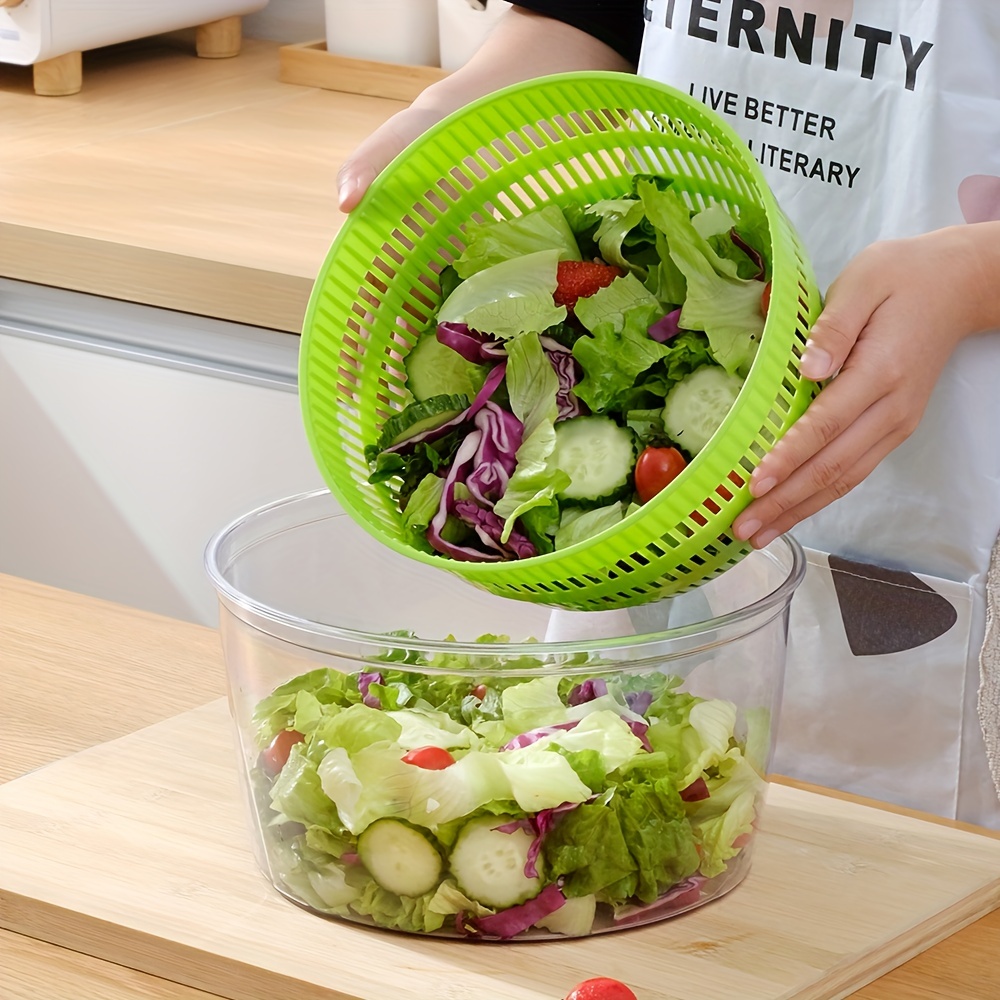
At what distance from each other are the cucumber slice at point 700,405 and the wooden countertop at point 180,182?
0.71m

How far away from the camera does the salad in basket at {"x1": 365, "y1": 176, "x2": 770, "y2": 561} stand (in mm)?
753

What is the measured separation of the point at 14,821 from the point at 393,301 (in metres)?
0.33

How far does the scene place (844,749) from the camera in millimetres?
1013

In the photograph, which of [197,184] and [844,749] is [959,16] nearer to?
[844,749]

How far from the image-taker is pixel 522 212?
857 millimetres

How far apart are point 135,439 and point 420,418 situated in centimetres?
90

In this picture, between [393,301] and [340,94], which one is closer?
[393,301]

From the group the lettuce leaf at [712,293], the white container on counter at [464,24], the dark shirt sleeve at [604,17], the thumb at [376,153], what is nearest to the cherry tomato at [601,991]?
the lettuce leaf at [712,293]

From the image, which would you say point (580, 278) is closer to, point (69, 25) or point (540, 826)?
point (540, 826)

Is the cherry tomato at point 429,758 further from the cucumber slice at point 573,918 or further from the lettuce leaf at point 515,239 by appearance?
the lettuce leaf at point 515,239

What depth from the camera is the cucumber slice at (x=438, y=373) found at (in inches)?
33.0

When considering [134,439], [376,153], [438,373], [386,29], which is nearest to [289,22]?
[386,29]

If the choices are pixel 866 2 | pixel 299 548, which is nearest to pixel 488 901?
pixel 299 548

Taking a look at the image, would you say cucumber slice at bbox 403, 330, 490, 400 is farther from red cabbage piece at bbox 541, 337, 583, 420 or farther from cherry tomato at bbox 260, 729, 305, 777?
cherry tomato at bbox 260, 729, 305, 777
